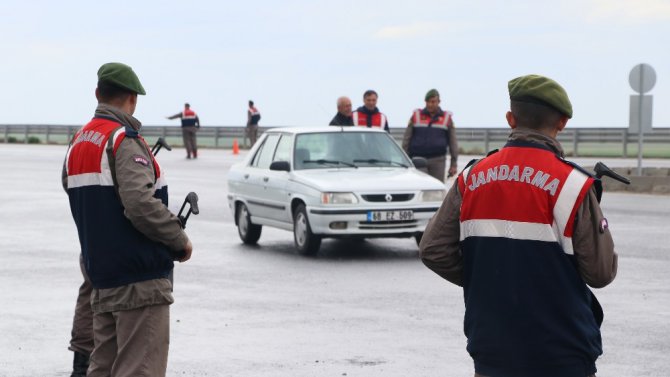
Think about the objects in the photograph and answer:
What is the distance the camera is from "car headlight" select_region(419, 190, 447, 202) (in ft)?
48.7

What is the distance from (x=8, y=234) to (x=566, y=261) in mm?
14594

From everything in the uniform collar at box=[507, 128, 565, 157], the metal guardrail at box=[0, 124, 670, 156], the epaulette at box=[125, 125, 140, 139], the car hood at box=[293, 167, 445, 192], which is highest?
the uniform collar at box=[507, 128, 565, 157]

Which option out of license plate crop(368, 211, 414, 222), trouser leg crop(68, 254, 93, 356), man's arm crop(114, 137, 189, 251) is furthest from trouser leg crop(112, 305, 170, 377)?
license plate crop(368, 211, 414, 222)

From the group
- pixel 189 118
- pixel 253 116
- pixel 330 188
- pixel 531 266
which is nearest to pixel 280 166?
pixel 330 188

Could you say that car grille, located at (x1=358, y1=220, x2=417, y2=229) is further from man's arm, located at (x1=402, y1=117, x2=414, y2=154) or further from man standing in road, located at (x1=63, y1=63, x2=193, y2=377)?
man standing in road, located at (x1=63, y1=63, x2=193, y2=377)

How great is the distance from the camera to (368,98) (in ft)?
58.0

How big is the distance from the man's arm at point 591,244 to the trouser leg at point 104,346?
236 centimetres

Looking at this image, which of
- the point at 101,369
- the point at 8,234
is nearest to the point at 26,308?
the point at 101,369

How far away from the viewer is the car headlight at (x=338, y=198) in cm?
1465

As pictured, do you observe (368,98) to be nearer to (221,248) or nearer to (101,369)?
(221,248)

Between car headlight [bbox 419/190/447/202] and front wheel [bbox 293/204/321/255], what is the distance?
4.08 feet

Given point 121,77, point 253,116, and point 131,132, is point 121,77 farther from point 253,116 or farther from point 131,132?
point 253,116

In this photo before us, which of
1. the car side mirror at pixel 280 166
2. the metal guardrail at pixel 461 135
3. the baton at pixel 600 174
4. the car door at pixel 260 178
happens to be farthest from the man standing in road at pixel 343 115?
the metal guardrail at pixel 461 135

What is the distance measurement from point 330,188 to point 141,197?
9.15m
